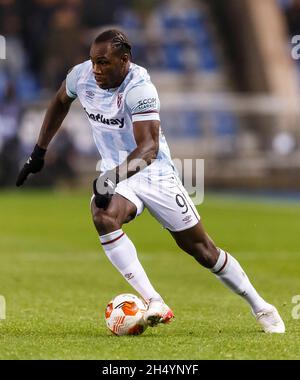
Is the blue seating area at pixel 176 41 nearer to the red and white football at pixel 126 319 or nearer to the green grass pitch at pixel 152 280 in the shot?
the green grass pitch at pixel 152 280

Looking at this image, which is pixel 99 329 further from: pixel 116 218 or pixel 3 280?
pixel 3 280

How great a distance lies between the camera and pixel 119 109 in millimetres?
7258

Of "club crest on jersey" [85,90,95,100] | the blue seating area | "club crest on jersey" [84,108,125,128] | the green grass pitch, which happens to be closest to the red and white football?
the green grass pitch

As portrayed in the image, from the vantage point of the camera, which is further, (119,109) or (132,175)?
(119,109)

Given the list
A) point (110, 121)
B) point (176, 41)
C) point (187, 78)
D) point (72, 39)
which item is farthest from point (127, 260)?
point (176, 41)

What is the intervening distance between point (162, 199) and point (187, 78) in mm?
22103

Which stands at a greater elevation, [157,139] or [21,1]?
[157,139]

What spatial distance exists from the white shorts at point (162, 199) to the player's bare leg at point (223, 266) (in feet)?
0.26

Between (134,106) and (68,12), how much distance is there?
849 inches

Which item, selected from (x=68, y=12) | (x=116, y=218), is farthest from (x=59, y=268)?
Answer: (x=68, y=12)

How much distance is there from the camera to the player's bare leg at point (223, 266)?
24.1ft

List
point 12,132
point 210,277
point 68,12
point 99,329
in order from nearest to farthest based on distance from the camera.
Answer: point 99,329 < point 210,277 < point 12,132 < point 68,12

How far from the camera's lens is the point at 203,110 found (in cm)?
2602

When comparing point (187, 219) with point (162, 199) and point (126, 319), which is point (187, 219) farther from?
point (126, 319)
